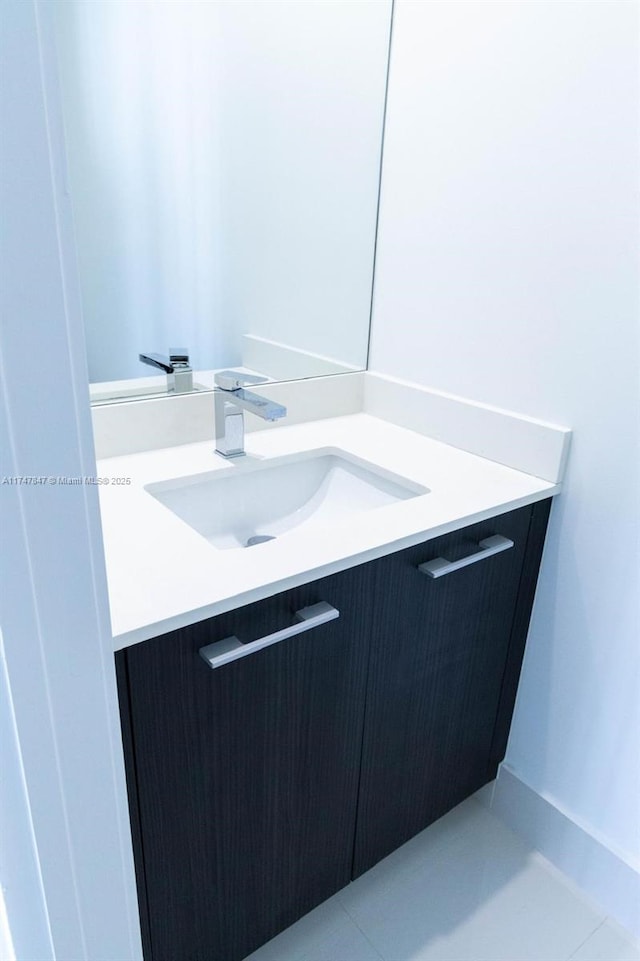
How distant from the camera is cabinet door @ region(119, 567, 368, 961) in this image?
824 millimetres

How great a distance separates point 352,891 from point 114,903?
0.82 meters

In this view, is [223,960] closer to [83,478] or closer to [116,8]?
[83,478]

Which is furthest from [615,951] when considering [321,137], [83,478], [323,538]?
[321,137]

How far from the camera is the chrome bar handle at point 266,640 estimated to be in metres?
0.81

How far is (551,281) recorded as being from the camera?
114 cm

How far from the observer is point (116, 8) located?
3.59ft

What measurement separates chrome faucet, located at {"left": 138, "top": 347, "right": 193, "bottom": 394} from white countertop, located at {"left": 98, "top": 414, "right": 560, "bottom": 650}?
0.42 feet

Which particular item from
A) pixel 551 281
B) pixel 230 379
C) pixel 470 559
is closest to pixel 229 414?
pixel 230 379

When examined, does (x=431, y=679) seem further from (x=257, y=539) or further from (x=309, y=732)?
(x=257, y=539)

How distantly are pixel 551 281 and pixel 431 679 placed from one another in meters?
0.75

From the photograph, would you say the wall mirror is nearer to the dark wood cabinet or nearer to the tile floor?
the dark wood cabinet

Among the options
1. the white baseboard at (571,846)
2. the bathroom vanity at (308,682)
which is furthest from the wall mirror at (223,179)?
the white baseboard at (571,846)

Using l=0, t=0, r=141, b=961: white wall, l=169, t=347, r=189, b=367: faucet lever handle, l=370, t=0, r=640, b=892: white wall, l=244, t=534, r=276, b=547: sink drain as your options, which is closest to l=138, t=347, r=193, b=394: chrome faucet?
l=169, t=347, r=189, b=367: faucet lever handle

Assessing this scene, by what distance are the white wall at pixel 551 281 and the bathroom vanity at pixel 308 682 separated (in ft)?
0.31
